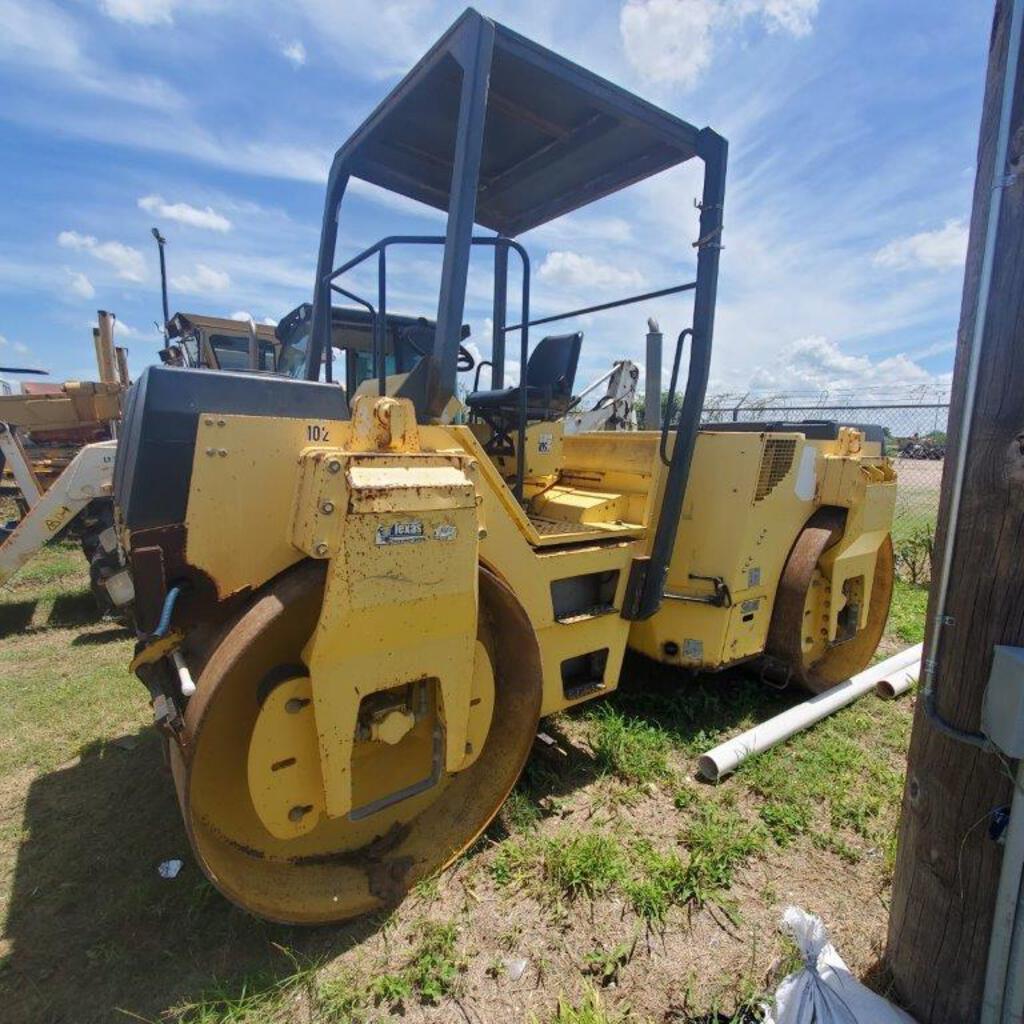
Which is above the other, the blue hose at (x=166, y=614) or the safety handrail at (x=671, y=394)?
the safety handrail at (x=671, y=394)

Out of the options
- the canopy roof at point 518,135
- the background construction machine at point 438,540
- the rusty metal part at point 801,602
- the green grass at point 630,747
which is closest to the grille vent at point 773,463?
the background construction machine at point 438,540

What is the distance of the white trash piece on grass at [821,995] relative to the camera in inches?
57.7

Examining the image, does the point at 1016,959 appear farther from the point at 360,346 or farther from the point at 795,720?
the point at 360,346

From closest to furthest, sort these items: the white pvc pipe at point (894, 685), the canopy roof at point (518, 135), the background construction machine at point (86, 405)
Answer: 1. the canopy roof at point (518, 135)
2. the white pvc pipe at point (894, 685)
3. the background construction machine at point (86, 405)

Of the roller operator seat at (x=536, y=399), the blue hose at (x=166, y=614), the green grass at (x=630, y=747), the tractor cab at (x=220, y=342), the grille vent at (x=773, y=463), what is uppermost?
the tractor cab at (x=220, y=342)

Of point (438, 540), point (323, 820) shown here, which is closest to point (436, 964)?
point (323, 820)

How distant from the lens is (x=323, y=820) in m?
2.15

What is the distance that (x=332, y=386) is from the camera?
2.01 meters

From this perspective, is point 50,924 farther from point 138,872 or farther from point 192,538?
point 192,538

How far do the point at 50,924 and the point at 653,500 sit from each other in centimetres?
285

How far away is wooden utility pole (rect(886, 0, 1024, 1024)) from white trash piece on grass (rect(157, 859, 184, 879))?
7.69 feet

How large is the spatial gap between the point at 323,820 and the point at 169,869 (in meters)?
0.63

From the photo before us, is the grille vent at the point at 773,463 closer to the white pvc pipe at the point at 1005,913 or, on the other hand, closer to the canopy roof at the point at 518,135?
the canopy roof at the point at 518,135

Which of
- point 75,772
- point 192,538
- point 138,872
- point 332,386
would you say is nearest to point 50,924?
point 138,872
